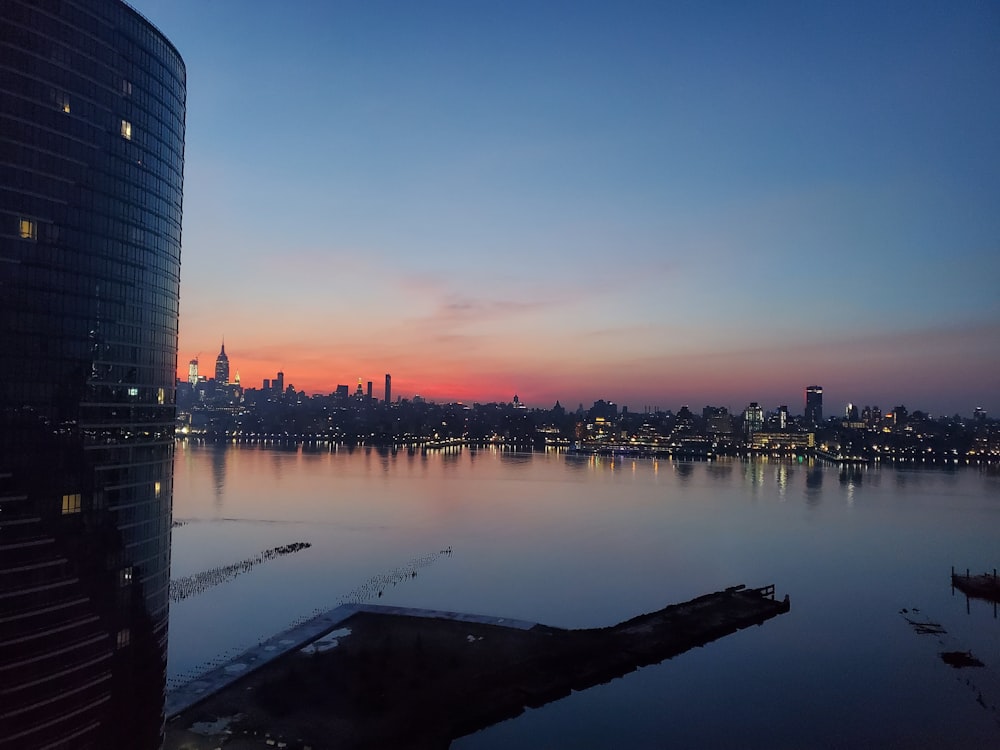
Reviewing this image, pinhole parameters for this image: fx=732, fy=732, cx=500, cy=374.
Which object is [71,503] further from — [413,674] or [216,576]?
[216,576]

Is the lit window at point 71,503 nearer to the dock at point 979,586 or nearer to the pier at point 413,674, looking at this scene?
the pier at point 413,674

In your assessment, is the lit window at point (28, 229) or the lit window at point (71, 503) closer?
the lit window at point (28, 229)

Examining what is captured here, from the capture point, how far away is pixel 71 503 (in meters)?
29.2

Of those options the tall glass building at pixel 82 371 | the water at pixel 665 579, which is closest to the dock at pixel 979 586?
the water at pixel 665 579

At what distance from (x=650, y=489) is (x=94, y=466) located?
132241 mm

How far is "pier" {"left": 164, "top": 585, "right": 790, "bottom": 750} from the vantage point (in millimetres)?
33969

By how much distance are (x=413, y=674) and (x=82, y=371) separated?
76.0 ft

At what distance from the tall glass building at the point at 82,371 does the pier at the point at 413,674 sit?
488cm

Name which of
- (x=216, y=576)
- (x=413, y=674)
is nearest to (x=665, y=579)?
(x=413, y=674)

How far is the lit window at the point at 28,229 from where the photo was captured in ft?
89.8

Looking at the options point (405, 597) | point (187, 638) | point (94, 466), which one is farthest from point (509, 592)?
point (94, 466)

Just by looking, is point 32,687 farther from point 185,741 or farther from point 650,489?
point 650,489

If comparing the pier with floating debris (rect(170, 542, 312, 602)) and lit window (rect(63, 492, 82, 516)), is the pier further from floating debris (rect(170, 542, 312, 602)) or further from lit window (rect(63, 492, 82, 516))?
floating debris (rect(170, 542, 312, 602))

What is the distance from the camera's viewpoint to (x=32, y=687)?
2688cm
